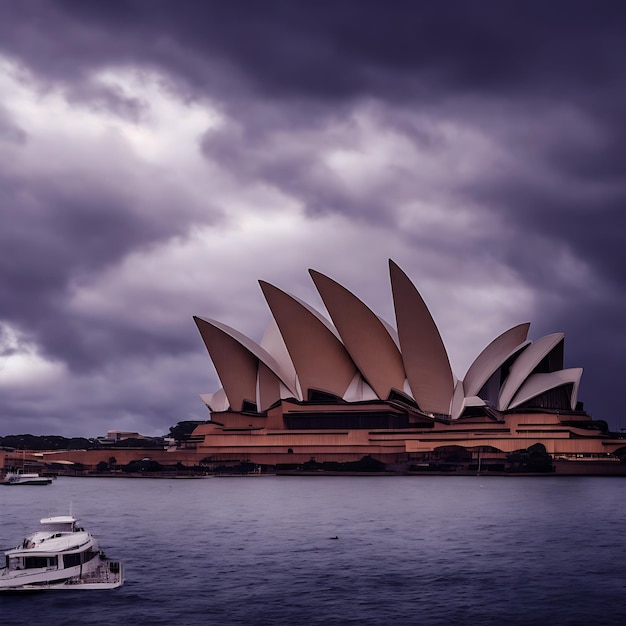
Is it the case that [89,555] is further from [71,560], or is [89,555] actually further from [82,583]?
[82,583]

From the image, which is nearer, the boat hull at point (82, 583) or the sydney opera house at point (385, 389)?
the boat hull at point (82, 583)

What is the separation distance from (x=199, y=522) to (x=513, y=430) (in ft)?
150

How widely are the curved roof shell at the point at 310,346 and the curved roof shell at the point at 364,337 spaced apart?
1.87 meters

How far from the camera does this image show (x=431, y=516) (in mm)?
43406

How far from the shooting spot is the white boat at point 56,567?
25469 millimetres

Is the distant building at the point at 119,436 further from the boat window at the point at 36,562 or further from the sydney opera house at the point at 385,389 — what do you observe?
the boat window at the point at 36,562

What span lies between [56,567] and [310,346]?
56.0m

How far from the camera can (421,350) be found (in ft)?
262

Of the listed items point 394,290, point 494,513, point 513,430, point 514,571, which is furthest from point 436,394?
point 514,571

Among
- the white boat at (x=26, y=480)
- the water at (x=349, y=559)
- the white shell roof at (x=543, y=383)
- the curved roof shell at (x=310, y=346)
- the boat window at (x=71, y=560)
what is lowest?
the water at (x=349, y=559)

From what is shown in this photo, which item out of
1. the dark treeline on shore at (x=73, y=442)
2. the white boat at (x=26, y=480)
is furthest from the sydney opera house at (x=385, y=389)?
the dark treeline on shore at (x=73, y=442)

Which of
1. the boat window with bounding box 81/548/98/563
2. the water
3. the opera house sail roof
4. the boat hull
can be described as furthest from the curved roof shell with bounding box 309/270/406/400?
the boat hull

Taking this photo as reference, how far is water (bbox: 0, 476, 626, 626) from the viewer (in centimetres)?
2327

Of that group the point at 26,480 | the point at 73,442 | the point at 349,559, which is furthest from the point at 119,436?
the point at 349,559
